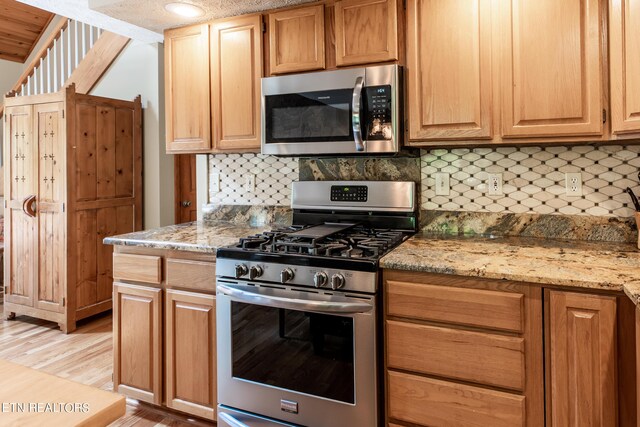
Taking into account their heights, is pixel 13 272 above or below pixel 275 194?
below

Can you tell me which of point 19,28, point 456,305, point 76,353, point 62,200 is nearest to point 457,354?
point 456,305

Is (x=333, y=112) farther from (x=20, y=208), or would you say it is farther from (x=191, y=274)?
(x=20, y=208)

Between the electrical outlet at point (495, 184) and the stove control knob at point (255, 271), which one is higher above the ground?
the electrical outlet at point (495, 184)

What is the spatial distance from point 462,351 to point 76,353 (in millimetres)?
2767

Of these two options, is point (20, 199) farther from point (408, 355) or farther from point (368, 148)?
point (408, 355)

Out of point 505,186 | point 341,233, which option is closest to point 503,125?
point 505,186

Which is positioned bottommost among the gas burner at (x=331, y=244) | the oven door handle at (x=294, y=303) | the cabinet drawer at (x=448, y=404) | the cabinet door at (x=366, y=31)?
the cabinet drawer at (x=448, y=404)

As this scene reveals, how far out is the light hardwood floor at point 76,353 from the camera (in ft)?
7.44

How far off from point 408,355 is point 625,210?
119 cm

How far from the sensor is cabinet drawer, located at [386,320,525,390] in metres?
1.51

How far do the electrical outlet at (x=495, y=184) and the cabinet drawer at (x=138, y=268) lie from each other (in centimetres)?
167

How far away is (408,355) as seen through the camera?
1664 millimetres

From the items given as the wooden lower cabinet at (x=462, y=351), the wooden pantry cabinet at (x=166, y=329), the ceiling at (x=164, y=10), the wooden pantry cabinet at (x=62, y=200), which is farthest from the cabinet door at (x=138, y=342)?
the wooden pantry cabinet at (x=62, y=200)

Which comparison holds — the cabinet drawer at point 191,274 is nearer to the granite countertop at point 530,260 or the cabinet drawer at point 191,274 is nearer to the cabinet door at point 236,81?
the cabinet door at point 236,81
